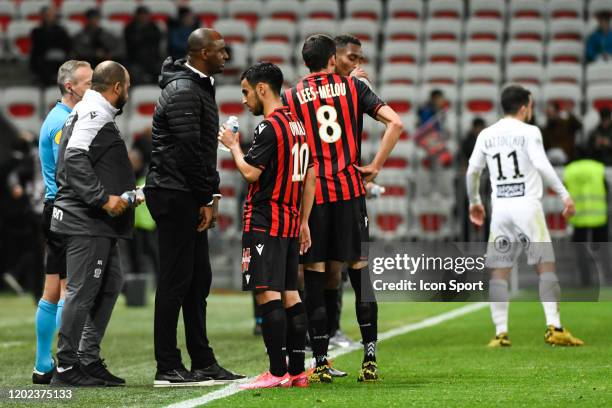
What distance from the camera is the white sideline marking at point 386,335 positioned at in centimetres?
687

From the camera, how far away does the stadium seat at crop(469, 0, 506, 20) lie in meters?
22.5

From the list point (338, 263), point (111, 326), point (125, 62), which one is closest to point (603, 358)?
point (338, 263)

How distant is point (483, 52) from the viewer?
70.3ft

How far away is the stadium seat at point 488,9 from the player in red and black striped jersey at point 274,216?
1563 centimetres

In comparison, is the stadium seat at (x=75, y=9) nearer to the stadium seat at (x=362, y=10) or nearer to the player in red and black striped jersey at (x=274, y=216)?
Result: the stadium seat at (x=362, y=10)

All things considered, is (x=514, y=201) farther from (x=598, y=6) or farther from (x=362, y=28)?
(x=598, y=6)

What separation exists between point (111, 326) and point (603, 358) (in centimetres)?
569

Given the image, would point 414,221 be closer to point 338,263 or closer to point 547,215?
point 547,215

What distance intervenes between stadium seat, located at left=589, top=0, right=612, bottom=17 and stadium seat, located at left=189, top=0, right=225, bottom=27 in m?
6.62

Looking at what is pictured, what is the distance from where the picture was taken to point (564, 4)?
875 inches

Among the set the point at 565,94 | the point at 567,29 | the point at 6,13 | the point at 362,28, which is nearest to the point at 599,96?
the point at 565,94

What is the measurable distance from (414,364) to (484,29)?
1395 cm

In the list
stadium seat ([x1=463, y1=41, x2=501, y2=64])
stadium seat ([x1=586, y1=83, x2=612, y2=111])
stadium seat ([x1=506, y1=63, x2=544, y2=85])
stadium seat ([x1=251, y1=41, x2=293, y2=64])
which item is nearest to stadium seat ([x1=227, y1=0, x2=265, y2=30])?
stadium seat ([x1=251, y1=41, x2=293, y2=64])

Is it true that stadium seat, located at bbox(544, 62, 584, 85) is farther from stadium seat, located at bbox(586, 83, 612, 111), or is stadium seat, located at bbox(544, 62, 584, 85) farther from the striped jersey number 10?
the striped jersey number 10
